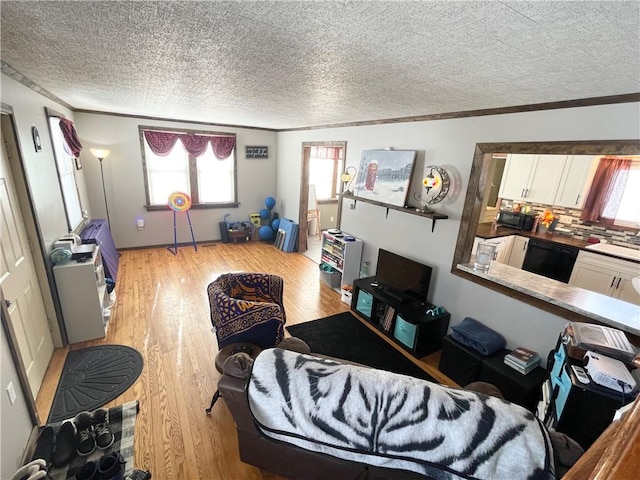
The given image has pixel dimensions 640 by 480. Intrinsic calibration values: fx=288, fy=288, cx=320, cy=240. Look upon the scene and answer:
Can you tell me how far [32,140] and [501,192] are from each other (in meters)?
5.61

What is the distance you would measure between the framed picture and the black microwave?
2.06 m

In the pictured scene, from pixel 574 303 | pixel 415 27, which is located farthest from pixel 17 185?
pixel 574 303

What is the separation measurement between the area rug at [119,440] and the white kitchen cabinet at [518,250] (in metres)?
4.77

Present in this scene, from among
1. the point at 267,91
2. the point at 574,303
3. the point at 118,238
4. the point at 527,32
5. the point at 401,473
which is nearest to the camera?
the point at 527,32

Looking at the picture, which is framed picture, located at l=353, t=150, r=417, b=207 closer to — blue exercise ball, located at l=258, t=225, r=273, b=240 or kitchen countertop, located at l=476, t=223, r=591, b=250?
kitchen countertop, located at l=476, t=223, r=591, b=250

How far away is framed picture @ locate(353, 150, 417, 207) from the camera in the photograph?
328cm

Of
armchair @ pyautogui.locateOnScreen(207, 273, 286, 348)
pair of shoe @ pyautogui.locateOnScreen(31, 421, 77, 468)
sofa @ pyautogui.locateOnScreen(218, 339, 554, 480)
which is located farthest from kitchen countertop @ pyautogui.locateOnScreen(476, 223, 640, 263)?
pair of shoe @ pyautogui.locateOnScreen(31, 421, 77, 468)

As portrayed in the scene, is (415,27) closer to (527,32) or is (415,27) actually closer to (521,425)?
(527,32)

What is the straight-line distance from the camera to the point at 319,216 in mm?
7039

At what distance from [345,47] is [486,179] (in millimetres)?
1904

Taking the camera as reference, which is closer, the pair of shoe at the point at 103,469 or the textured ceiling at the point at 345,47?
the textured ceiling at the point at 345,47

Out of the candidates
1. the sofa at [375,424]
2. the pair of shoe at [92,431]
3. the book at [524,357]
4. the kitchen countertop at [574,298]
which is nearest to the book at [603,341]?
the kitchen countertop at [574,298]

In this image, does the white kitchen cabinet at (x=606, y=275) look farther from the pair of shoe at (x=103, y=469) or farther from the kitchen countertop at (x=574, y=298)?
the pair of shoe at (x=103, y=469)

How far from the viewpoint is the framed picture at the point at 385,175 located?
328 centimetres
